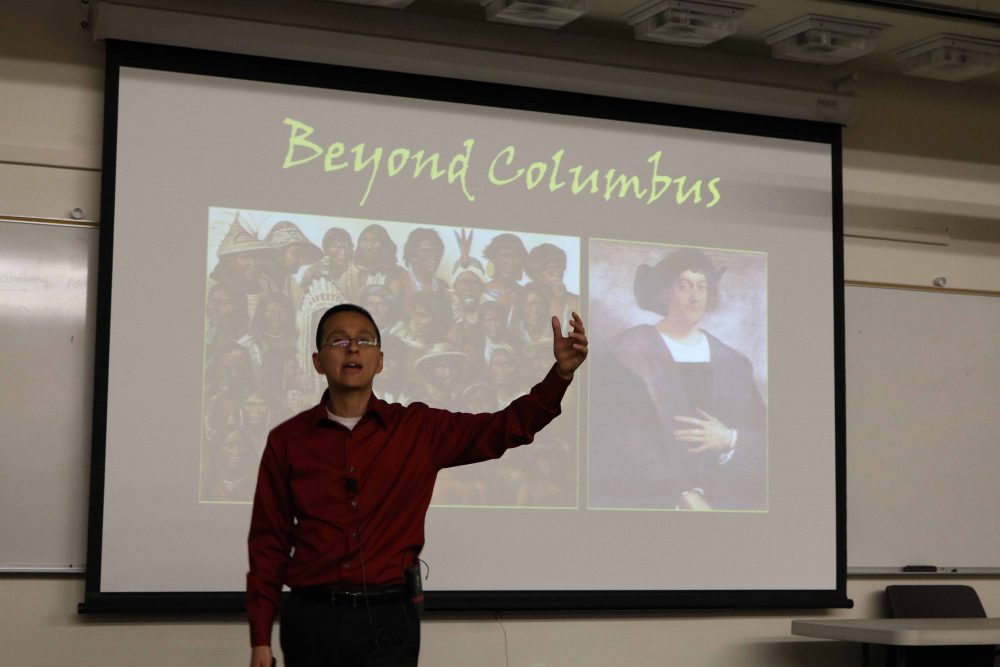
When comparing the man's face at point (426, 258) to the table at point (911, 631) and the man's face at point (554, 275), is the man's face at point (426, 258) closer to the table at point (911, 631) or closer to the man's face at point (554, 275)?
the man's face at point (554, 275)

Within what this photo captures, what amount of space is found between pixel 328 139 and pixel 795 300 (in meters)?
2.11

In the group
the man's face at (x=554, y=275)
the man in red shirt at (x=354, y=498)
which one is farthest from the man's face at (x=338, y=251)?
the man in red shirt at (x=354, y=498)

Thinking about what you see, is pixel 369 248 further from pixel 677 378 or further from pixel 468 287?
pixel 677 378

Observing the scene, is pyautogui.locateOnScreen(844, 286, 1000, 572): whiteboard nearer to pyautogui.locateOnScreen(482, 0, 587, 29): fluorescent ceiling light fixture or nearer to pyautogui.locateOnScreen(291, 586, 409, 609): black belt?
pyautogui.locateOnScreen(482, 0, 587, 29): fluorescent ceiling light fixture

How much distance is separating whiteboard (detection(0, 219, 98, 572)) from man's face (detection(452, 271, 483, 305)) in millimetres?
1355

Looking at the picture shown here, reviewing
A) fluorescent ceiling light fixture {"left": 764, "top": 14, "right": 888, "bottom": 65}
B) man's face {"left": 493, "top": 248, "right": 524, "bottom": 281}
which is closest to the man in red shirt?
man's face {"left": 493, "top": 248, "right": 524, "bottom": 281}

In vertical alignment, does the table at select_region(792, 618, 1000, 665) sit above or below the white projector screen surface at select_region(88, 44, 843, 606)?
below

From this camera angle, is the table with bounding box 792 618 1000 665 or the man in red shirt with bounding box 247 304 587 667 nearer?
the man in red shirt with bounding box 247 304 587 667

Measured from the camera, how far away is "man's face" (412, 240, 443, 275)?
4797mm

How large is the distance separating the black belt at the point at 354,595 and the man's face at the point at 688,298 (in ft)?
8.52

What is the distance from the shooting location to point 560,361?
2.75 metres

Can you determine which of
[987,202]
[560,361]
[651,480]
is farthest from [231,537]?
[987,202]

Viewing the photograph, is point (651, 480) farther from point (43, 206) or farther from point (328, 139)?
point (43, 206)

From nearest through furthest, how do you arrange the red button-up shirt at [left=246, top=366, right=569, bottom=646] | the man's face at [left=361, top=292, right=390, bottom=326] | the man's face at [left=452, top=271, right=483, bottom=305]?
1. the red button-up shirt at [left=246, top=366, right=569, bottom=646]
2. the man's face at [left=361, top=292, right=390, bottom=326]
3. the man's face at [left=452, top=271, right=483, bottom=305]
